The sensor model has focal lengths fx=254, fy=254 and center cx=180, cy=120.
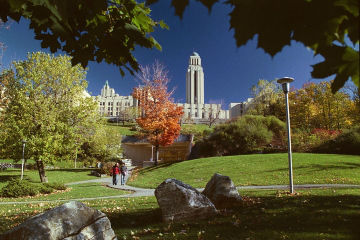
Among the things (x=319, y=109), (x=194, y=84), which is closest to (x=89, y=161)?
(x=319, y=109)

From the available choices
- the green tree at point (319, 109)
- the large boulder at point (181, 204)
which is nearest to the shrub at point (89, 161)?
the green tree at point (319, 109)

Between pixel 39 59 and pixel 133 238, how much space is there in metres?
19.1

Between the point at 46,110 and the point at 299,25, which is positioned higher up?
the point at 46,110

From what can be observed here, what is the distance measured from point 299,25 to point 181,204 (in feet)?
17.7

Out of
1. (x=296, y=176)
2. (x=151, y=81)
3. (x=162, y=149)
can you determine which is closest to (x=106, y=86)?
(x=162, y=149)

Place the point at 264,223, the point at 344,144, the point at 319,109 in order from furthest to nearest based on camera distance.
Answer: the point at 319,109 < the point at 344,144 < the point at 264,223

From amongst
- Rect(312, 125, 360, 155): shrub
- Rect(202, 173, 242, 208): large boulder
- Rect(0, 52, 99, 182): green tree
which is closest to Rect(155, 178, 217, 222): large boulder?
Rect(202, 173, 242, 208): large boulder

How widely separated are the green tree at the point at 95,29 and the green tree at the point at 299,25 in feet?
7.95

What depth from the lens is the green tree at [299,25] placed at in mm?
989

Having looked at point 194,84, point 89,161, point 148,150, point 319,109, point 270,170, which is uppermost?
point 194,84

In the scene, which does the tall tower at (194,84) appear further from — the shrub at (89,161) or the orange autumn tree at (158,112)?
the orange autumn tree at (158,112)

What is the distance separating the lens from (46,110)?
1894cm

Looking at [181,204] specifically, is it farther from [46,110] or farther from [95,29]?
[46,110]

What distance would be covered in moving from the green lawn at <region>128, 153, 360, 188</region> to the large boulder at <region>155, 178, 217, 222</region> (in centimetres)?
850
